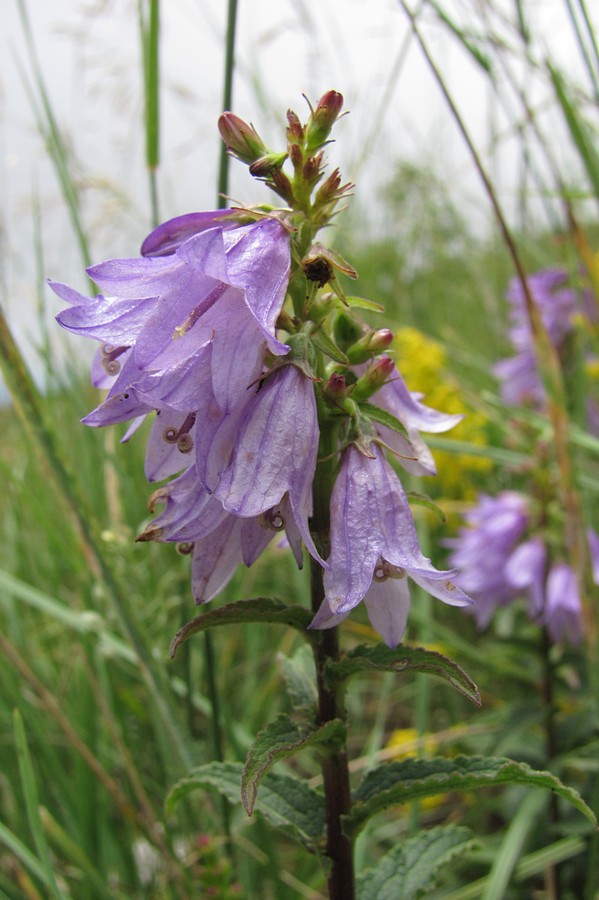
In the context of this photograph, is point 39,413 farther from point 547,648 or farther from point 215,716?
point 547,648

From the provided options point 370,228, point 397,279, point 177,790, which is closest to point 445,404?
point 397,279

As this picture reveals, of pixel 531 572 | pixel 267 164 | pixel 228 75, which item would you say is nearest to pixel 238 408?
pixel 267 164

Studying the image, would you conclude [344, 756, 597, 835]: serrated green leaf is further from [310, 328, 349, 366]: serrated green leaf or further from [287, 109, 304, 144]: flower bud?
[287, 109, 304, 144]: flower bud

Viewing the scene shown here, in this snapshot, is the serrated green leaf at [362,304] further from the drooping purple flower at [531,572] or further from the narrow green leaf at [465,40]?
the drooping purple flower at [531,572]

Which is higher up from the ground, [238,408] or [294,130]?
[294,130]

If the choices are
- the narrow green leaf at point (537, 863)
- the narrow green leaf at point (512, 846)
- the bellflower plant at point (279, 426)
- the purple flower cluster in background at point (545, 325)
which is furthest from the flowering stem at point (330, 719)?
the purple flower cluster in background at point (545, 325)

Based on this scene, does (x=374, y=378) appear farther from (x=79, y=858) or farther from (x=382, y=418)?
(x=79, y=858)
